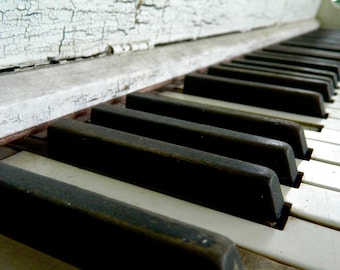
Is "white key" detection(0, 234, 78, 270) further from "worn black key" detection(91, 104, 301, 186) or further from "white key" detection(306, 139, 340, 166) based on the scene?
"white key" detection(306, 139, 340, 166)

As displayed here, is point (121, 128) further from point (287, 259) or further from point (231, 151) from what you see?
point (287, 259)

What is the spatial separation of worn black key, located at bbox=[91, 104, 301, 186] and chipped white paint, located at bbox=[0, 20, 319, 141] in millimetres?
60

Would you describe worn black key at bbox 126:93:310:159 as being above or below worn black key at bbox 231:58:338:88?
below

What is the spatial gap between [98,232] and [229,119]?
0.48m

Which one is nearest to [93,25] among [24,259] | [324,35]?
[24,259]

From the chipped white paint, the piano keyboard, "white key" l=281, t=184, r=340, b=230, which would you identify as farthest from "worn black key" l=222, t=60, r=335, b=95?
"white key" l=281, t=184, r=340, b=230

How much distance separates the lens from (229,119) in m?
0.82

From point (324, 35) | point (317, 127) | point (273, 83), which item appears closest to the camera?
point (317, 127)

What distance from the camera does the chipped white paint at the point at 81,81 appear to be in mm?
618

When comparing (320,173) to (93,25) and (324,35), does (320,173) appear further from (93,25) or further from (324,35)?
(324,35)

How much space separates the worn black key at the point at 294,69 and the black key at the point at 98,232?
1.09 meters

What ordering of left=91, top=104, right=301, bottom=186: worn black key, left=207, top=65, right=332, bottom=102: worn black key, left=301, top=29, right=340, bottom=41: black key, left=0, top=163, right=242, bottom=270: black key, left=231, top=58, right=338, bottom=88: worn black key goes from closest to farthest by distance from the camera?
1. left=0, top=163, right=242, bottom=270: black key
2. left=91, top=104, right=301, bottom=186: worn black key
3. left=207, top=65, right=332, bottom=102: worn black key
4. left=231, top=58, right=338, bottom=88: worn black key
5. left=301, top=29, right=340, bottom=41: black key

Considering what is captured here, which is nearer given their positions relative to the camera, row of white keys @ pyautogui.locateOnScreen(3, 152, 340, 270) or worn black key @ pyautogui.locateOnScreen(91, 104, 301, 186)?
row of white keys @ pyautogui.locateOnScreen(3, 152, 340, 270)

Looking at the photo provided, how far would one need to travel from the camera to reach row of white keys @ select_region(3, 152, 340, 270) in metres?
0.46
